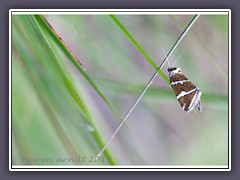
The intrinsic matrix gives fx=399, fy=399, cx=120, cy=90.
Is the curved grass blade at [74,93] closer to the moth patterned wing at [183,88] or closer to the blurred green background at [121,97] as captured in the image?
the blurred green background at [121,97]

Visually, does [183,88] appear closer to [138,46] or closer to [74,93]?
[138,46]

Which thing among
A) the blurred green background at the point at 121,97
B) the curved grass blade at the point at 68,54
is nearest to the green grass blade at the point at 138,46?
the blurred green background at the point at 121,97

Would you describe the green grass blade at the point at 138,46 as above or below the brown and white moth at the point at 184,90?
above

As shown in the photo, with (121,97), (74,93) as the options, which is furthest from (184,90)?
(74,93)

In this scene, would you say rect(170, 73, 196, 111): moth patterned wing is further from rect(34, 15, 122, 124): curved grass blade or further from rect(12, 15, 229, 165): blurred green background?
rect(34, 15, 122, 124): curved grass blade

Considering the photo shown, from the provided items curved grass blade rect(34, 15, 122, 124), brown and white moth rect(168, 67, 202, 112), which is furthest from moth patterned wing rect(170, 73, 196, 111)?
curved grass blade rect(34, 15, 122, 124)
